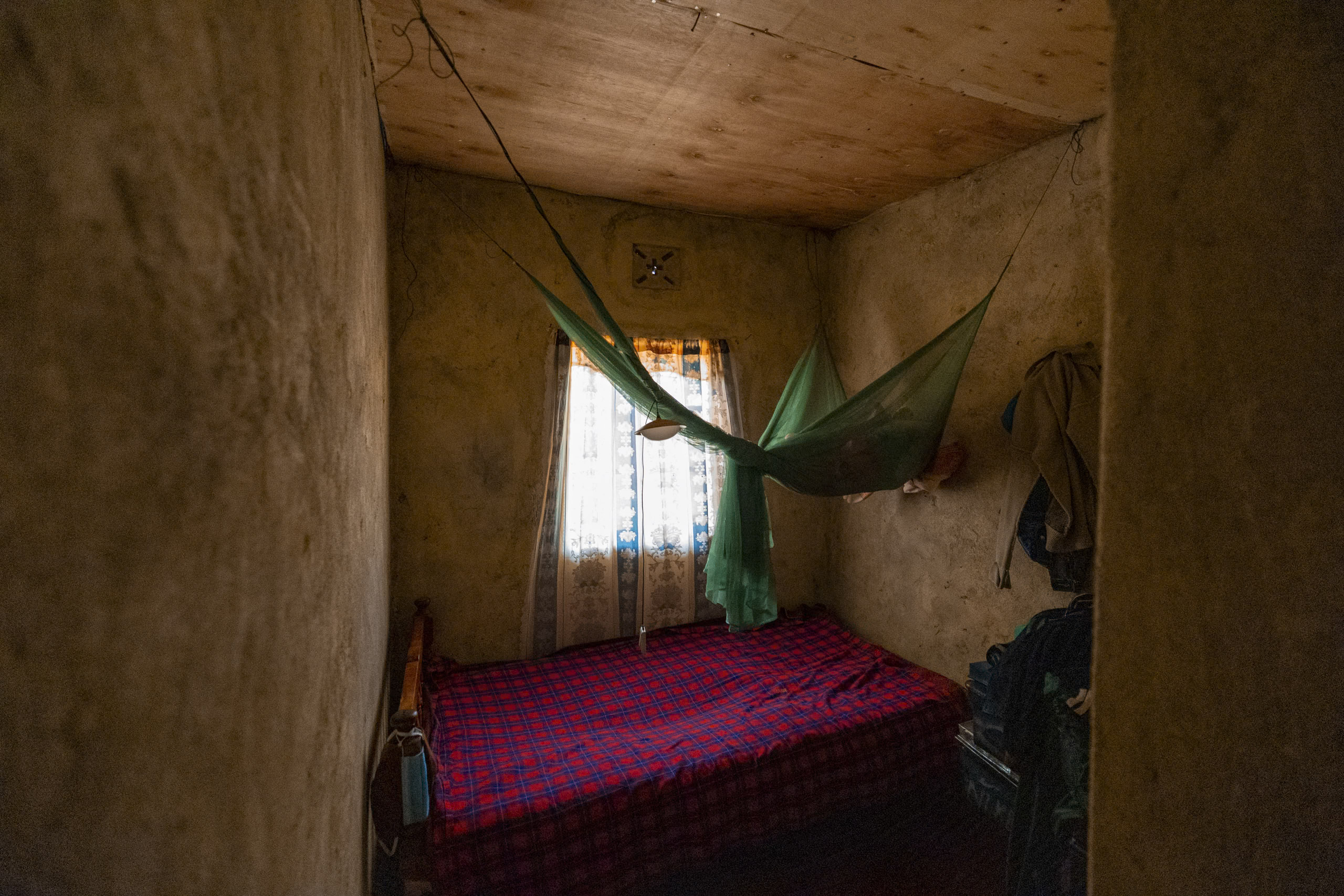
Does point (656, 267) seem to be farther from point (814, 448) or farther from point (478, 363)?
point (814, 448)

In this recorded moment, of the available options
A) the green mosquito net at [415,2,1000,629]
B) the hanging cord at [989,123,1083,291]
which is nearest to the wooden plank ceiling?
the hanging cord at [989,123,1083,291]

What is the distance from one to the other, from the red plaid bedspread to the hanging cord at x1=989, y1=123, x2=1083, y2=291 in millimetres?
1710

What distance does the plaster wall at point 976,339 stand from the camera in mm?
2236

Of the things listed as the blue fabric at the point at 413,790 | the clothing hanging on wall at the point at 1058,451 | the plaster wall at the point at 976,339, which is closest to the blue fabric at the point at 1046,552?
the clothing hanging on wall at the point at 1058,451

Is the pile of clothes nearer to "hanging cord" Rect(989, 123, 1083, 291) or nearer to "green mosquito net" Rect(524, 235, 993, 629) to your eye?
"green mosquito net" Rect(524, 235, 993, 629)

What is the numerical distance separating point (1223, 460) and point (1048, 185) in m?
2.49

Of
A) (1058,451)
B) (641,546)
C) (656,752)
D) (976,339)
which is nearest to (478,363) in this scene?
(641,546)

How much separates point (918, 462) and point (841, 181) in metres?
1.34

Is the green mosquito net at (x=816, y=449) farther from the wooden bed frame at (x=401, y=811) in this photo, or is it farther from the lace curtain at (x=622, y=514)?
the wooden bed frame at (x=401, y=811)

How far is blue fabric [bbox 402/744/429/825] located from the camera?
4.56 feet

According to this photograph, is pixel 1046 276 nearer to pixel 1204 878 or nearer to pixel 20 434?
pixel 1204 878

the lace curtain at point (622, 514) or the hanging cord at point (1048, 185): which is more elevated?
the hanging cord at point (1048, 185)

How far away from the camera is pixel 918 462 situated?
8.12ft

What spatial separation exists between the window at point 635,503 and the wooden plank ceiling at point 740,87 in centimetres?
91
